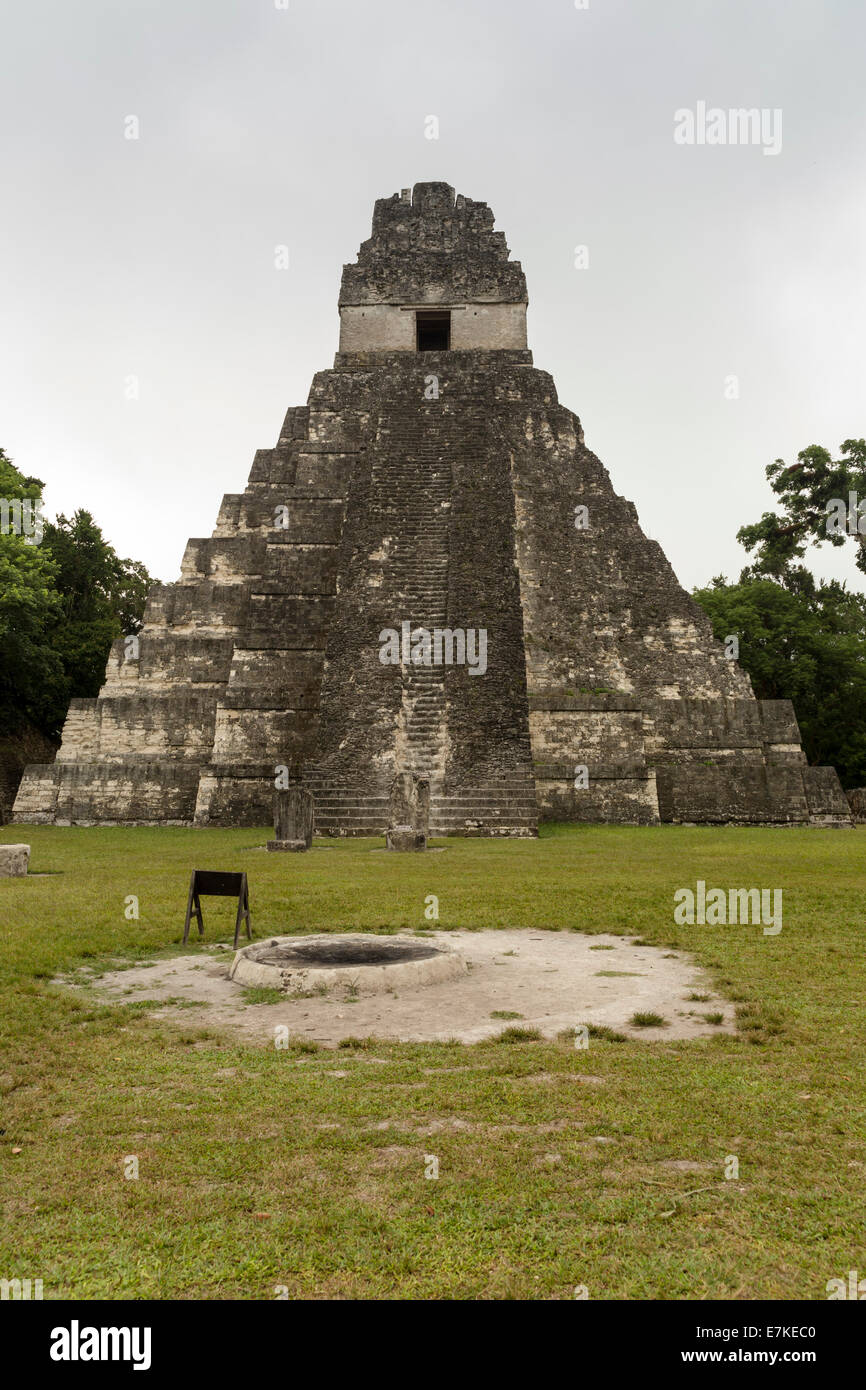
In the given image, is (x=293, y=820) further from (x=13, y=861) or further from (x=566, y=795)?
(x=566, y=795)

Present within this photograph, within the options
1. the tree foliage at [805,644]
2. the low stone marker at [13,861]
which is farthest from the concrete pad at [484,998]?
the tree foliage at [805,644]

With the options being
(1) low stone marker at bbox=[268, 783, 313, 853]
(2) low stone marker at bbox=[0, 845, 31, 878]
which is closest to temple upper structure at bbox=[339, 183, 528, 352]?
(1) low stone marker at bbox=[268, 783, 313, 853]

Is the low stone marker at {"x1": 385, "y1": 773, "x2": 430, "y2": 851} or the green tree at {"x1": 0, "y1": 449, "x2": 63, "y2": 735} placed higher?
the green tree at {"x1": 0, "y1": 449, "x2": 63, "y2": 735}

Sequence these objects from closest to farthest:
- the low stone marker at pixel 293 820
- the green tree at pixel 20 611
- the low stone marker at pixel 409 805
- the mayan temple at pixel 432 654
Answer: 1. the low stone marker at pixel 293 820
2. the low stone marker at pixel 409 805
3. the mayan temple at pixel 432 654
4. the green tree at pixel 20 611

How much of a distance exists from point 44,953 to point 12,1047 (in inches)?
81.6

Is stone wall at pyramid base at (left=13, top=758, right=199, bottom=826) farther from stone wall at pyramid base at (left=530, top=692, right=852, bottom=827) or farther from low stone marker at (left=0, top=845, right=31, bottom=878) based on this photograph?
low stone marker at (left=0, top=845, right=31, bottom=878)

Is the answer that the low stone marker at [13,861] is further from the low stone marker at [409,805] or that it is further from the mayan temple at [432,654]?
the mayan temple at [432,654]

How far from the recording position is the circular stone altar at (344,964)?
5492 millimetres

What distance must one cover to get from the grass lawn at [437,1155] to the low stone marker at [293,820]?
290 inches

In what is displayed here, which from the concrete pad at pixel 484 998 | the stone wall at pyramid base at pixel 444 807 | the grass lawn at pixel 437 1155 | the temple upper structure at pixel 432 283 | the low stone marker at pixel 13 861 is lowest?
the concrete pad at pixel 484 998

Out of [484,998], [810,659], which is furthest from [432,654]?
[810,659]

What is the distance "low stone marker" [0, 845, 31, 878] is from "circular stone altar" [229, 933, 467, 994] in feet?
18.5

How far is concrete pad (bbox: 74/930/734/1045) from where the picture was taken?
465cm
